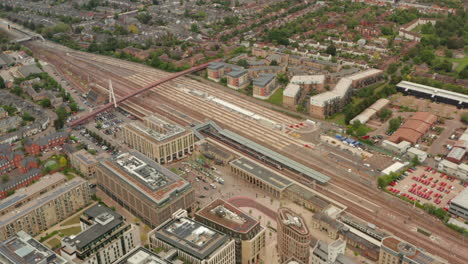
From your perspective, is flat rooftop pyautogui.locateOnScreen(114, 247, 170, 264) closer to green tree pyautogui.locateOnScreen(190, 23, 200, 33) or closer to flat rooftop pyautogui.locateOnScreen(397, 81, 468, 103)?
flat rooftop pyautogui.locateOnScreen(397, 81, 468, 103)

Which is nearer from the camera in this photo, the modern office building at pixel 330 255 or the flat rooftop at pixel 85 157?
the modern office building at pixel 330 255

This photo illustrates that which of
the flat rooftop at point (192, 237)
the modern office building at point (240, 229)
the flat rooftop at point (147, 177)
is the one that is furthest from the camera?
the flat rooftop at point (147, 177)

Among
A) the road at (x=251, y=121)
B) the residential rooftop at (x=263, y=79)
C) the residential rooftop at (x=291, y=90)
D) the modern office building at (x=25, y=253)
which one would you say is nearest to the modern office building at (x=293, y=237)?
the road at (x=251, y=121)

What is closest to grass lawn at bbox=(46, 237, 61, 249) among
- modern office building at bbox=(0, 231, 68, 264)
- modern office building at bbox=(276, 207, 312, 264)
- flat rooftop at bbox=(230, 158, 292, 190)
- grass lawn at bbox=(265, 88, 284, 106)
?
modern office building at bbox=(0, 231, 68, 264)

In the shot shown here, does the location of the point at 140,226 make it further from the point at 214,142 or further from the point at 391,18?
the point at 391,18

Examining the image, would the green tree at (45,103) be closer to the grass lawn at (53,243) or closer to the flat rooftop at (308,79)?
the grass lawn at (53,243)

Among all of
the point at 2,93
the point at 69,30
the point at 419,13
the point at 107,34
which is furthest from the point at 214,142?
the point at 419,13
